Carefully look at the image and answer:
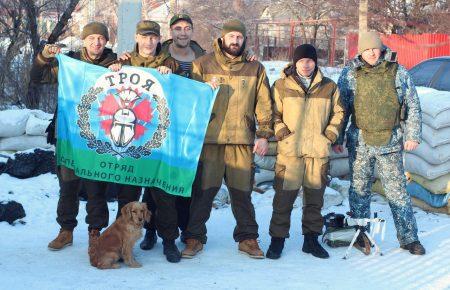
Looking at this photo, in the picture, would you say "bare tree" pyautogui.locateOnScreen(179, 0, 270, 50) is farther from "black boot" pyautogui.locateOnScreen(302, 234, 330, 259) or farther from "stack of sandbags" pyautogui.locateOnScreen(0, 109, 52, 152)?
"black boot" pyautogui.locateOnScreen(302, 234, 330, 259)

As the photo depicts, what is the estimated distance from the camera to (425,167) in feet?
24.6

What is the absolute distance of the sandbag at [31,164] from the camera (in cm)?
796

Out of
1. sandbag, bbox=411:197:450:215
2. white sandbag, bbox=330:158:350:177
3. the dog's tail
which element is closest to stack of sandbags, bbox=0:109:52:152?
the dog's tail

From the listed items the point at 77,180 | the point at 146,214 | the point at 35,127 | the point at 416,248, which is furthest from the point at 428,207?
the point at 35,127

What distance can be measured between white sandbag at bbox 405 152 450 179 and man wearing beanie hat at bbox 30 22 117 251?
3.66m

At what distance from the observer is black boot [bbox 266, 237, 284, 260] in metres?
5.81

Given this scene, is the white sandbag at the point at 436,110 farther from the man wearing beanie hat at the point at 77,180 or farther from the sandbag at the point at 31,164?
the sandbag at the point at 31,164

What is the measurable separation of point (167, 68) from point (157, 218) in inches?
49.7

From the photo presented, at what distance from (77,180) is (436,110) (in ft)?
13.0

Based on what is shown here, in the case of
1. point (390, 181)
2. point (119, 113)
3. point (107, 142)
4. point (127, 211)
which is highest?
point (119, 113)

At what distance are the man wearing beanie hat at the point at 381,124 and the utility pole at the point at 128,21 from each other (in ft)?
11.6

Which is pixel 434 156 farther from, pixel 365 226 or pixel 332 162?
pixel 365 226

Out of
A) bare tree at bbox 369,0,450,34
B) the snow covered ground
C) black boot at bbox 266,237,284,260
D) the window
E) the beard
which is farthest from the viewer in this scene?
bare tree at bbox 369,0,450,34

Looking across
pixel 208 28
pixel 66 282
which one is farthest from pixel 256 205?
pixel 208 28
